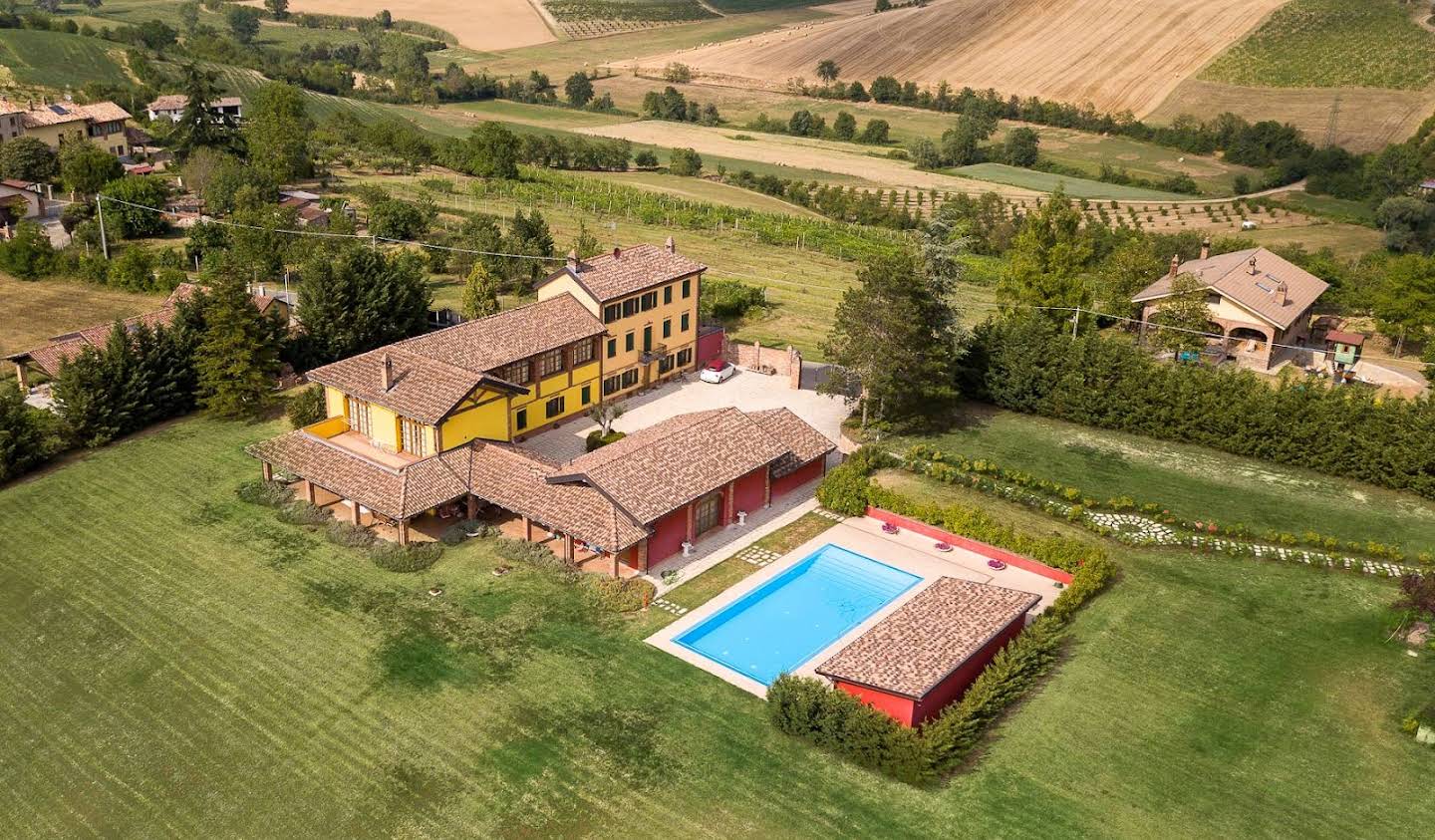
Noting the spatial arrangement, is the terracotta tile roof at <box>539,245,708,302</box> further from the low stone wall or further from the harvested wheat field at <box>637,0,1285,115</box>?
the harvested wheat field at <box>637,0,1285,115</box>

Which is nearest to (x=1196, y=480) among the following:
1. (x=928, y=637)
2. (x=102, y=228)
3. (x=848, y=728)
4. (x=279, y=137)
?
(x=928, y=637)

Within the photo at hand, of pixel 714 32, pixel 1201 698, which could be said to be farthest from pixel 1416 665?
pixel 714 32

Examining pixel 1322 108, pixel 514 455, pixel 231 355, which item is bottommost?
pixel 514 455

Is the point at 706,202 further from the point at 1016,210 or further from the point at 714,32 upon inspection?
the point at 714,32

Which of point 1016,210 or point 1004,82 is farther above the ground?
point 1004,82

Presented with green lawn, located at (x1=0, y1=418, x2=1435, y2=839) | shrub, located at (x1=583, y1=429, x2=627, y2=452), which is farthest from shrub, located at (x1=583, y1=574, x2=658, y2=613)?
shrub, located at (x1=583, y1=429, x2=627, y2=452)

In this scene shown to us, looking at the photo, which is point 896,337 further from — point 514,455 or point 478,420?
point 478,420
